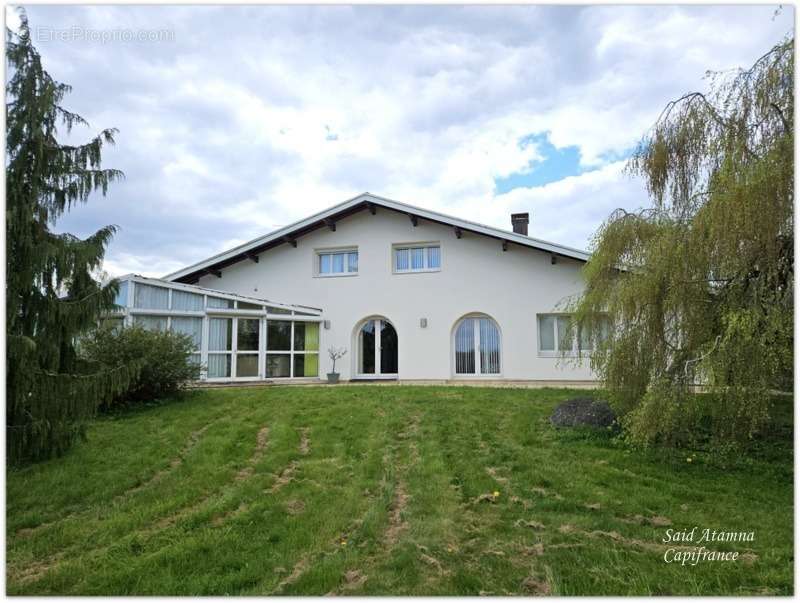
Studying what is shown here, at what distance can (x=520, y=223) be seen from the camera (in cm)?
1683

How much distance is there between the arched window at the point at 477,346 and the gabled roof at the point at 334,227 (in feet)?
8.43

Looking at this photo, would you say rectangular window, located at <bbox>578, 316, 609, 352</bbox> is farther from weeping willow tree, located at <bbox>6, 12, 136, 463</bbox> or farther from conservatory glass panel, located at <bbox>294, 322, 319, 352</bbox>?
conservatory glass panel, located at <bbox>294, 322, 319, 352</bbox>

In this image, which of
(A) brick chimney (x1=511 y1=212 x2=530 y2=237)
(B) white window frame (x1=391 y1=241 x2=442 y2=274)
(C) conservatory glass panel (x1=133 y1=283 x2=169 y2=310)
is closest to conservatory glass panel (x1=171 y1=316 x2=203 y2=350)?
(C) conservatory glass panel (x1=133 y1=283 x2=169 y2=310)

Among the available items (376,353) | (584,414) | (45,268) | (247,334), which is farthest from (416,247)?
(45,268)

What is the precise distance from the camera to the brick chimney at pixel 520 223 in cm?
1677

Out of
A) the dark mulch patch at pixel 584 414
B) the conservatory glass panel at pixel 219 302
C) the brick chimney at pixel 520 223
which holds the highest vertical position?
the brick chimney at pixel 520 223

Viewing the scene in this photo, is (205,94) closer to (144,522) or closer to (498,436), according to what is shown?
(144,522)

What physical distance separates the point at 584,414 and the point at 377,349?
8.68 m

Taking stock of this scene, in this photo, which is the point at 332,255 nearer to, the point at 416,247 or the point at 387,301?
the point at 387,301

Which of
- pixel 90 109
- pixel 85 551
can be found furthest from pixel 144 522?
pixel 90 109

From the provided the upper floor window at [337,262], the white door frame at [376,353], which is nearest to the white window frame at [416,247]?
the upper floor window at [337,262]

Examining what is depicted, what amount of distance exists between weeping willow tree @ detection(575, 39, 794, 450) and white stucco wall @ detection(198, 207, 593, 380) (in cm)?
725

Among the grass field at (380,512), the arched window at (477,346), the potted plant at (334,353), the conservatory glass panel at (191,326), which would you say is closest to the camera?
the grass field at (380,512)

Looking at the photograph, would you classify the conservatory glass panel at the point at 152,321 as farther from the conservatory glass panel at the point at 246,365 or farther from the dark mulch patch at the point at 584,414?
the dark mulch patch at the point at 584,414
